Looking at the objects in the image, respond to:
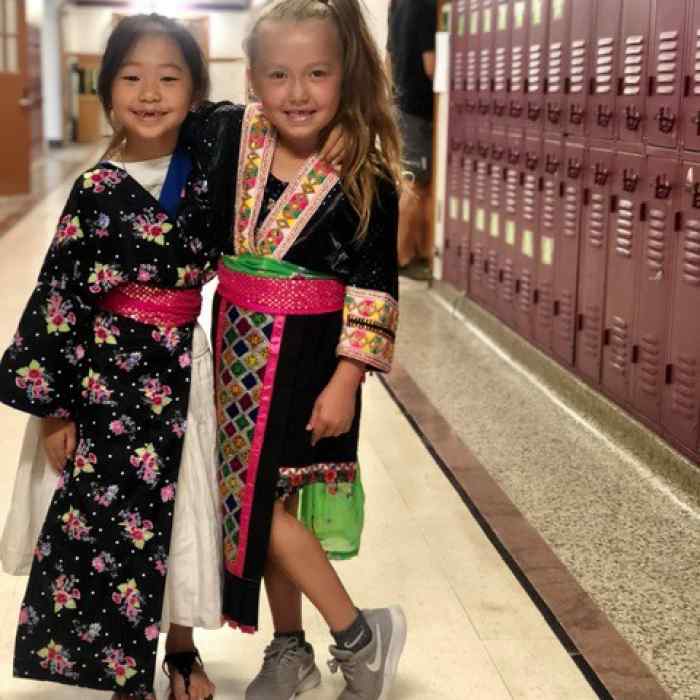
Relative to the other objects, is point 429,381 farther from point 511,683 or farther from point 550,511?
point 511,683

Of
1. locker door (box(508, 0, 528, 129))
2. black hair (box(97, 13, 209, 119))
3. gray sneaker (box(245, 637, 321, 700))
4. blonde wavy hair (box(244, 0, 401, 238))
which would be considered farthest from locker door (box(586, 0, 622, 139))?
gray sneaker (box(245, 637, 321, 700))

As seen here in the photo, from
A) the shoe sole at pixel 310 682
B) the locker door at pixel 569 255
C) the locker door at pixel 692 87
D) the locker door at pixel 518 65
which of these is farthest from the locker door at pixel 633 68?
the shoe sole at pixel 310 682

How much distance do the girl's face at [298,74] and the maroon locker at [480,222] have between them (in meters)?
3.70

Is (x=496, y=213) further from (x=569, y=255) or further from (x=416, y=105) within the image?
(x=416, y=105)

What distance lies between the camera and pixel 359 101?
6.29ft

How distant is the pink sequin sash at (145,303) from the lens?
1.91 metres

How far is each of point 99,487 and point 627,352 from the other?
2.30 meters

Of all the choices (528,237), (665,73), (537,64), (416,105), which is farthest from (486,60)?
(665,73)

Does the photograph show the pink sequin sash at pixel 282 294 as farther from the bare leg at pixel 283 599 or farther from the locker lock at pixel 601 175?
the locker lock at pixel 601 175

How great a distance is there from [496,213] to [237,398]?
3.61 meters

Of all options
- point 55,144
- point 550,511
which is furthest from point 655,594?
point 55,144

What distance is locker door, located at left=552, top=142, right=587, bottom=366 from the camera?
4.30 meters

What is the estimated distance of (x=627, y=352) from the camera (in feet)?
12.6

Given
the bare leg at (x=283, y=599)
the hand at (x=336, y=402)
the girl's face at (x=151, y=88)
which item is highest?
the girl's face at (x=151, y=88)
